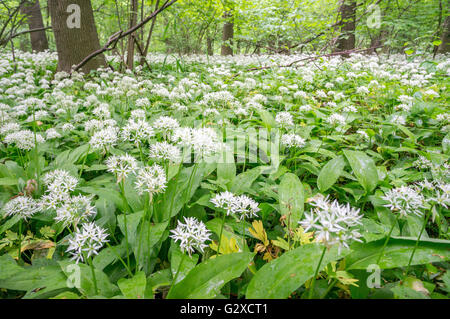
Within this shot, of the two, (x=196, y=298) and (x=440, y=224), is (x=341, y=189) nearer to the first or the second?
(x=440, y=224)

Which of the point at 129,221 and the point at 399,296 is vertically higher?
the point at 129,221

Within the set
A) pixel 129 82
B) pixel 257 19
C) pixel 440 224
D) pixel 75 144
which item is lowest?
pixel 440 224

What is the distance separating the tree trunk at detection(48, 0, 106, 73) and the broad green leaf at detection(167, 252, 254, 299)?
22.6ft

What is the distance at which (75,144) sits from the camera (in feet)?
10.6

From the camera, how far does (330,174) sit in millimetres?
2205

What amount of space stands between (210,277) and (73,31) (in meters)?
7.25

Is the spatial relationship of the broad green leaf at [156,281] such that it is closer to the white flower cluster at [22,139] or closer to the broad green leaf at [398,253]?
the broad green leaf at [398,253]

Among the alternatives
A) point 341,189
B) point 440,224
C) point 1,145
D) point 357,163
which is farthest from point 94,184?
point 440,224

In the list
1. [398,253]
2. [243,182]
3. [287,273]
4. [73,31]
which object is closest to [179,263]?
[287,273]

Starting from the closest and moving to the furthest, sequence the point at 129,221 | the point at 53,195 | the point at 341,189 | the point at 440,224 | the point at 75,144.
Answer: the point at 53,195, the point at 129,221, the point at 440,224, the point at 341,189, the point at 75,144

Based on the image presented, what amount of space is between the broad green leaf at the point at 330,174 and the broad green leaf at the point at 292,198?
11.4 inches

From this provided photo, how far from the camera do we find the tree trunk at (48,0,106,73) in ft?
20.0

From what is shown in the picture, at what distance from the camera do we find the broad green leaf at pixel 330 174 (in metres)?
2.13
